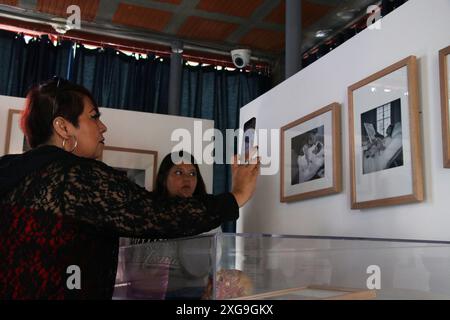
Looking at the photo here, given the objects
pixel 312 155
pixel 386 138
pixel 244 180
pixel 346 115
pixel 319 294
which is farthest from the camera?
pixel 312 155

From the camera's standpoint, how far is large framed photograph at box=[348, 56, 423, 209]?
4.49 ft

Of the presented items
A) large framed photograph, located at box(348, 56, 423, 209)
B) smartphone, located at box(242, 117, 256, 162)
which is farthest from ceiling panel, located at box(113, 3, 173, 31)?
large framed photograph, located at box(348, 56, 423, 209)

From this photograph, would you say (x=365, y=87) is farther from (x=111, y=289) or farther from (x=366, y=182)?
(x=111, y=289)

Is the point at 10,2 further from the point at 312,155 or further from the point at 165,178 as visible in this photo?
the point at 312,155

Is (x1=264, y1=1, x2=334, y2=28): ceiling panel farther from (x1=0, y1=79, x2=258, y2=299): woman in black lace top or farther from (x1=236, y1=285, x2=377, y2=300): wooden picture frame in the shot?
(x1=236, y1=285, x2=377, y2=300): wooden picture frame

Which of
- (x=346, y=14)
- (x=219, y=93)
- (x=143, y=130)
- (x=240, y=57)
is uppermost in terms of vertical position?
(x=346, y=14)

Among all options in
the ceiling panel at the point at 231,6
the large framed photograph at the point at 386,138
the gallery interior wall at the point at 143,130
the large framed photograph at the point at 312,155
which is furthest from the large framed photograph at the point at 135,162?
the large framed photograph at the point at 386,138

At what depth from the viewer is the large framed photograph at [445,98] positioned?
49.6 inches

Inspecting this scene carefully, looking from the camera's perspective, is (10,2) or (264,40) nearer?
(10,2)

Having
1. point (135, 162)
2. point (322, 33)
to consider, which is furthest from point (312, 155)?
point (322, 33)

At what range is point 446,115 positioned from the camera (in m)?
1.27

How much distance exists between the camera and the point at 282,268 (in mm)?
1019

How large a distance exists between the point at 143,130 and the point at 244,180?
1.78 m

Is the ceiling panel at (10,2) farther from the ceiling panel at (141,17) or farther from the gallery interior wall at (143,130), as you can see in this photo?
the gallery interior wall at (143,130)
